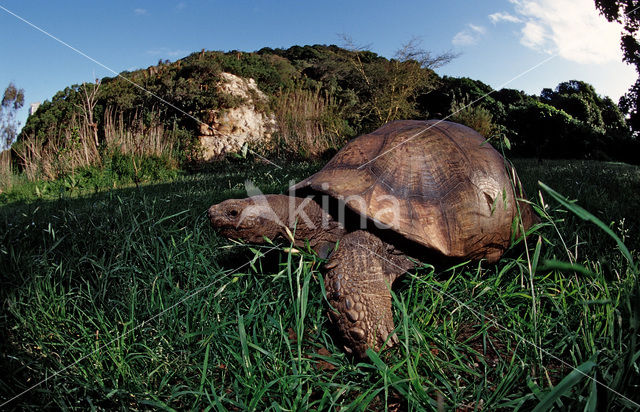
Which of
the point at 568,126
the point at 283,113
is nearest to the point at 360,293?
the point at 283,113

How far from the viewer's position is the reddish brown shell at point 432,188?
2.09 metres

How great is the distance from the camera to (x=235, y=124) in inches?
488

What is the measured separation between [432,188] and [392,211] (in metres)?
0.33

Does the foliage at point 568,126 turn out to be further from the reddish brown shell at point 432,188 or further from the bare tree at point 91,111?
the bare tree at point 91,111

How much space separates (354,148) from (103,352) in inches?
Result: 74.2

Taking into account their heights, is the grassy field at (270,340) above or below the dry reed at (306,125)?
below

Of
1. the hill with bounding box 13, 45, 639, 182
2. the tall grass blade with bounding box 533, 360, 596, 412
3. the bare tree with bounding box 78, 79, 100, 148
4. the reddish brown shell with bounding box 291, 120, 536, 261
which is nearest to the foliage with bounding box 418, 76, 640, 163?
the hill with bounding box 13, 45, 639, 182

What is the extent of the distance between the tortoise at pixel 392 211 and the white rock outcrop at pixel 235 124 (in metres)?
9.20

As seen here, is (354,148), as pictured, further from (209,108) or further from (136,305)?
(209,108)

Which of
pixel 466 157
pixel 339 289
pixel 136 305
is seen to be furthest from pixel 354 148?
pixel 136 305

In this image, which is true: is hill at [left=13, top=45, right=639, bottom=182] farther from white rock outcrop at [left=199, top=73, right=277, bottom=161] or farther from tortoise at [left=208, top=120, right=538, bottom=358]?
tortoise at [left=208, top=120, right=538, bottom=358]

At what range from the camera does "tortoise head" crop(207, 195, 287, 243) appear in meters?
2.07

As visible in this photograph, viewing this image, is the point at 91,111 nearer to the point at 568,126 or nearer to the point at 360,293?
the point at 360,293

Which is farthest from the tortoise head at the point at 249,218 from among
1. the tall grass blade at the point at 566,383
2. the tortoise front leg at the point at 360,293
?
the tall grass blade at the point at 566,383
